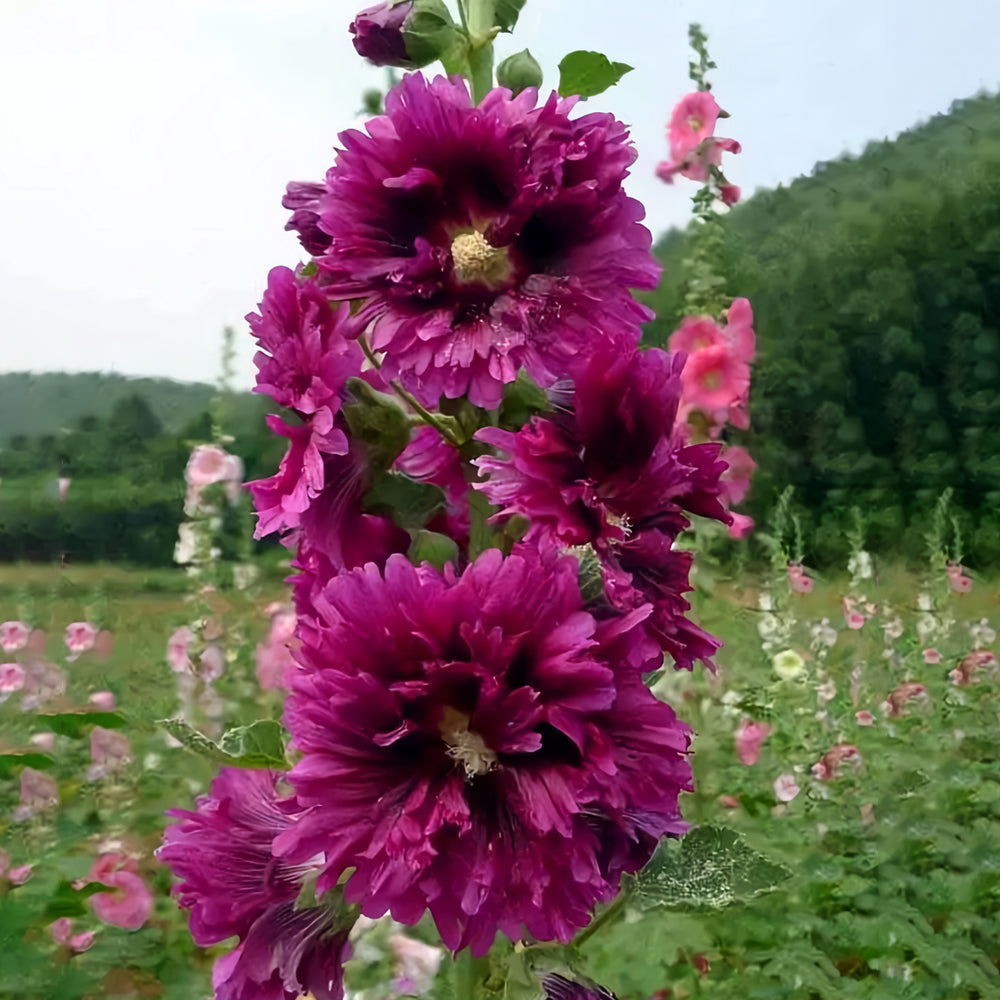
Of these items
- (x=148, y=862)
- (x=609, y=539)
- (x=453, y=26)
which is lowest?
(x=148, y=862)

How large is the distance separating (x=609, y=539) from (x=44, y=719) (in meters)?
1.06

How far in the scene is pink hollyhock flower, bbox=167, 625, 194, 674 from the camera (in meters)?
2.03

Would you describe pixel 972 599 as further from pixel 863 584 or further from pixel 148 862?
pixel 148 862

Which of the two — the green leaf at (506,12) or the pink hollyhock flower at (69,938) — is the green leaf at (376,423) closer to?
the green leaf at (506,12)

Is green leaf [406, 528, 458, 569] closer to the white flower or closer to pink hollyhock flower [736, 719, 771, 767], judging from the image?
pink hollyhock flower [736, 719, 771, 767]

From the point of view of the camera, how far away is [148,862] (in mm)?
1933

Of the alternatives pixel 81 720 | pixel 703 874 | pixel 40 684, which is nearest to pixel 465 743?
pixel 703 874

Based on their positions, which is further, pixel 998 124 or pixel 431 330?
pixel 998 124

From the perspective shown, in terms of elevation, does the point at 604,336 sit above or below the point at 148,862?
above

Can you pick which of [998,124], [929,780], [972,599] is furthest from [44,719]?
[998,124]

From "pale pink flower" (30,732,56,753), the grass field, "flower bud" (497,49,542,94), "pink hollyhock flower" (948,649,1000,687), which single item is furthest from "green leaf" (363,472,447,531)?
"pink hollyhock flower" (948,649,1000,687)

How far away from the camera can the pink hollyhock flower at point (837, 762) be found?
6.93ft

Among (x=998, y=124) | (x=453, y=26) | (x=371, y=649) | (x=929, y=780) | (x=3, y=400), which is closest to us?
(x=371, y=649)

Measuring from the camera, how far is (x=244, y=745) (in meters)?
0.58
